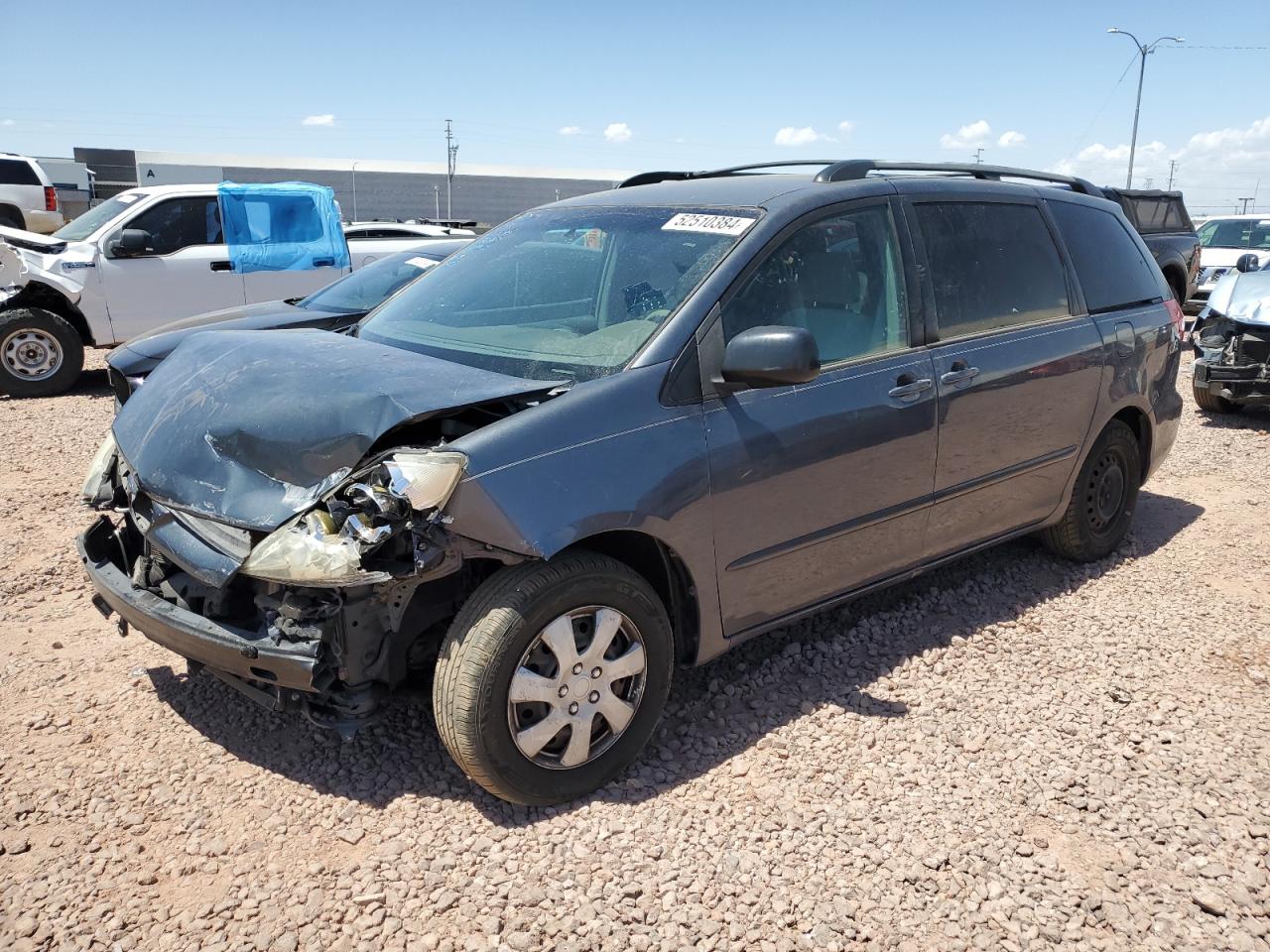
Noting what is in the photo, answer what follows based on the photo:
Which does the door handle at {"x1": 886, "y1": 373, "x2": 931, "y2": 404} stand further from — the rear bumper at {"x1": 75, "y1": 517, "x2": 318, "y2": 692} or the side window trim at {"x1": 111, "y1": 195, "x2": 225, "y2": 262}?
the side window trim at {"x1": 111, "y1": 195, "x2": 225, "y2": 262}

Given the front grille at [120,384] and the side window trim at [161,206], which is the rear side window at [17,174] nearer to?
the side window trim at [161,206]

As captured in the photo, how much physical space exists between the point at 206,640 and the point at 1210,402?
9.10 m

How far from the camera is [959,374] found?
393cm

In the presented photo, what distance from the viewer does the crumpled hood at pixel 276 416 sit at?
284 centimetres

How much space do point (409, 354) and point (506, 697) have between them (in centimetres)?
128

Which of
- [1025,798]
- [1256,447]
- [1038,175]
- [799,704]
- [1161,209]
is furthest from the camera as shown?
[1161,209]

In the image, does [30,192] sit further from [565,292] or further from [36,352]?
[565,292]

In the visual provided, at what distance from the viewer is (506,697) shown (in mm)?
2805

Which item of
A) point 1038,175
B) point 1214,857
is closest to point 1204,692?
point 1214,857

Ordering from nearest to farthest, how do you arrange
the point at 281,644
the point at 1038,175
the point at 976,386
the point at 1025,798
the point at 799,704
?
the point at 281,644 < the point at 1025,798 < the point at 799,704 < the point at 976,386 < the point at 1038,175

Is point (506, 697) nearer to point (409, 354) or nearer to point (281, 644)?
point (281, 644)

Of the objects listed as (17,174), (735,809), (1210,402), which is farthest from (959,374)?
(17,174)

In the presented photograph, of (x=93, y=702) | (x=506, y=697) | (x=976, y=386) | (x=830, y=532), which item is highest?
(x=976, y=386)

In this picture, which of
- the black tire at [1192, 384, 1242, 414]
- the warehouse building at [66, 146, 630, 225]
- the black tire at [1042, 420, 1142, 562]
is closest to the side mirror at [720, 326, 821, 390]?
the black tire at [1042, 420, 1142, 562]
